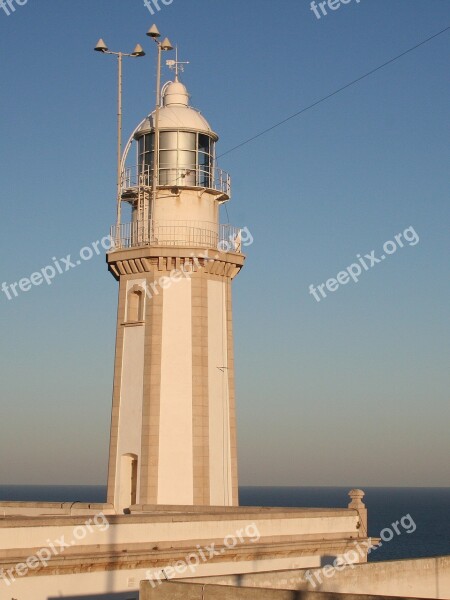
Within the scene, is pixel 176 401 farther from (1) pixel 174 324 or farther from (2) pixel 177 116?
(2) pixel 177 116

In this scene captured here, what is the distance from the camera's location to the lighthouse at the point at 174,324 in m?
29.1

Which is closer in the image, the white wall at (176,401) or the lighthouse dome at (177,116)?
the white wall at (176,401)

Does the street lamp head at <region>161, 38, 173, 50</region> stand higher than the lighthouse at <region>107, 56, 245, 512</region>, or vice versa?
the street lamp head at <region>161, 38, 173, 50</region>

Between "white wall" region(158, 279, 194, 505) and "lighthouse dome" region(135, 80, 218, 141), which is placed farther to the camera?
"lighthouse dome" region(135, 80, 218, 141)

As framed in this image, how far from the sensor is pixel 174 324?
29969 millimetres

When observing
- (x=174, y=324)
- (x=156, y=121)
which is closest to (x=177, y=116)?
(x=156, y=121)

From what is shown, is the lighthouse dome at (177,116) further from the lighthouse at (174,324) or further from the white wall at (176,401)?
the white wall at (176,401)

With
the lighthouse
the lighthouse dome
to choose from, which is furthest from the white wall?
the lighthouse dome

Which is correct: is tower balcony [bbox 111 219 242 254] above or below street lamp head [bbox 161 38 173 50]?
below

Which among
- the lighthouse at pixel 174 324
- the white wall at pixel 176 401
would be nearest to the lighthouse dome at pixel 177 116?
the lighthouse at pixel 174 324

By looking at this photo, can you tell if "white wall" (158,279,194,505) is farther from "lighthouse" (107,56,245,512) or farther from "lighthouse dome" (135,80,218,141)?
"lighthouse dome" (135,80,218,141)

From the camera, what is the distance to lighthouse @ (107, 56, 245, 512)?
2906 cm

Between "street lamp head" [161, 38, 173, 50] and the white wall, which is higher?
"street lamp head" [161, 38, 173, 50]

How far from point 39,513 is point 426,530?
114 m
